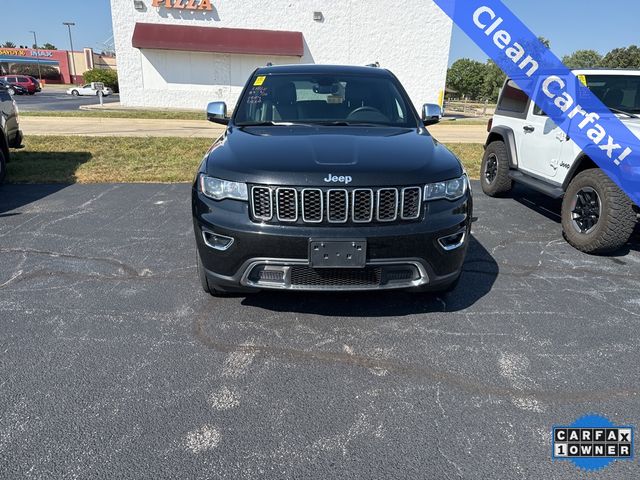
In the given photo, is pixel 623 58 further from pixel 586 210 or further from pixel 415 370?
pixel 415 370

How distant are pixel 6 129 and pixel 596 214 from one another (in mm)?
8270

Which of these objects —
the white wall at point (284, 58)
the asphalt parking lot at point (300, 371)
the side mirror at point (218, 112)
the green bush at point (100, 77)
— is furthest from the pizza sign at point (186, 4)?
the green bush at point (100, 77)

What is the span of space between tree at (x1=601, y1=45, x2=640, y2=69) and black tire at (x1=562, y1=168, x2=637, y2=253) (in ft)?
245

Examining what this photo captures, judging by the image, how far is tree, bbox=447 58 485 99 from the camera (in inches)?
2229

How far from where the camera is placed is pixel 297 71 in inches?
178

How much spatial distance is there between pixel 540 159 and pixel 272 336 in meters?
4.41

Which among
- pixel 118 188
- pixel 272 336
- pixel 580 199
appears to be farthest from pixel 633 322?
pixel 118 188

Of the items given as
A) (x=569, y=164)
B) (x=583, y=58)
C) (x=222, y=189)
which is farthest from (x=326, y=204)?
(x=583, y=58)

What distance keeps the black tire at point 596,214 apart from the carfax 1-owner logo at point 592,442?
2.62m

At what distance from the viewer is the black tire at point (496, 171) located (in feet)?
22.0

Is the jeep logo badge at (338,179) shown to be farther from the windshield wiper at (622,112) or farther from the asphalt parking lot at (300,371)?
the windshield wiper at (622,112)

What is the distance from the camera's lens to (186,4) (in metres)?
25.6

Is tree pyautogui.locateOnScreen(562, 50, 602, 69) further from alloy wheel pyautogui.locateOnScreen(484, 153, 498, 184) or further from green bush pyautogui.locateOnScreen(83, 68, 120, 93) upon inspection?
alloy wheel pyautogui.locateOnScreen(484, 153, 498, 184)

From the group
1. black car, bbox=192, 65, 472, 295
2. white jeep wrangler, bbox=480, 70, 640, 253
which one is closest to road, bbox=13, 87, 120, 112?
white jeep wrangler, bbox=480, 70, 640, 253
